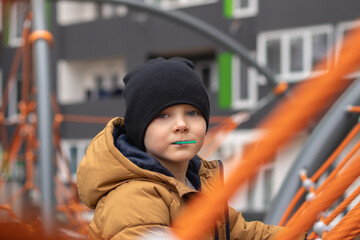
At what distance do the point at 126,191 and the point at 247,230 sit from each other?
24 centimetres

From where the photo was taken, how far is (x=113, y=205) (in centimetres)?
60

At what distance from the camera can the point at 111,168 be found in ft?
2.09

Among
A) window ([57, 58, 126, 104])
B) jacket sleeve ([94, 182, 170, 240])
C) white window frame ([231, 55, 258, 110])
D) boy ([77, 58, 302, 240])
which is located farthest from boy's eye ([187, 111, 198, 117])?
window ([57, 58, 126, 104])

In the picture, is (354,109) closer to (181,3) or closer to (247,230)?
(247,230)

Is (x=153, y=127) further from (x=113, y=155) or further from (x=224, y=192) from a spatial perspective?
(x=224, y=192)

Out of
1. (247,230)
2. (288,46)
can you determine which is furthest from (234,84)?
(247,230)

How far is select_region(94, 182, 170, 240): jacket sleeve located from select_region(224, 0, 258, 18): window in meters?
5.66

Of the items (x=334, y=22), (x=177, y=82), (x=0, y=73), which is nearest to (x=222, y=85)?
(x=334, y=22)

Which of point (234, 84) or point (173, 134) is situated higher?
point (173, 134)

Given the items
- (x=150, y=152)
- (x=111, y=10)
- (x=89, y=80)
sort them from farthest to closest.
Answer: (x=89, y=80), (x=111, y=10), (x=150, y=152)

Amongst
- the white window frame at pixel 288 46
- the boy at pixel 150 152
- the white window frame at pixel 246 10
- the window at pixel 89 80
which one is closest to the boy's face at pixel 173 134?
the boy at pixel 150 152

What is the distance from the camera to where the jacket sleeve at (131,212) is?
57 centimetres

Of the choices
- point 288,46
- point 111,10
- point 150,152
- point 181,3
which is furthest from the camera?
point 111,10

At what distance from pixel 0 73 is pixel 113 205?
8268mm
